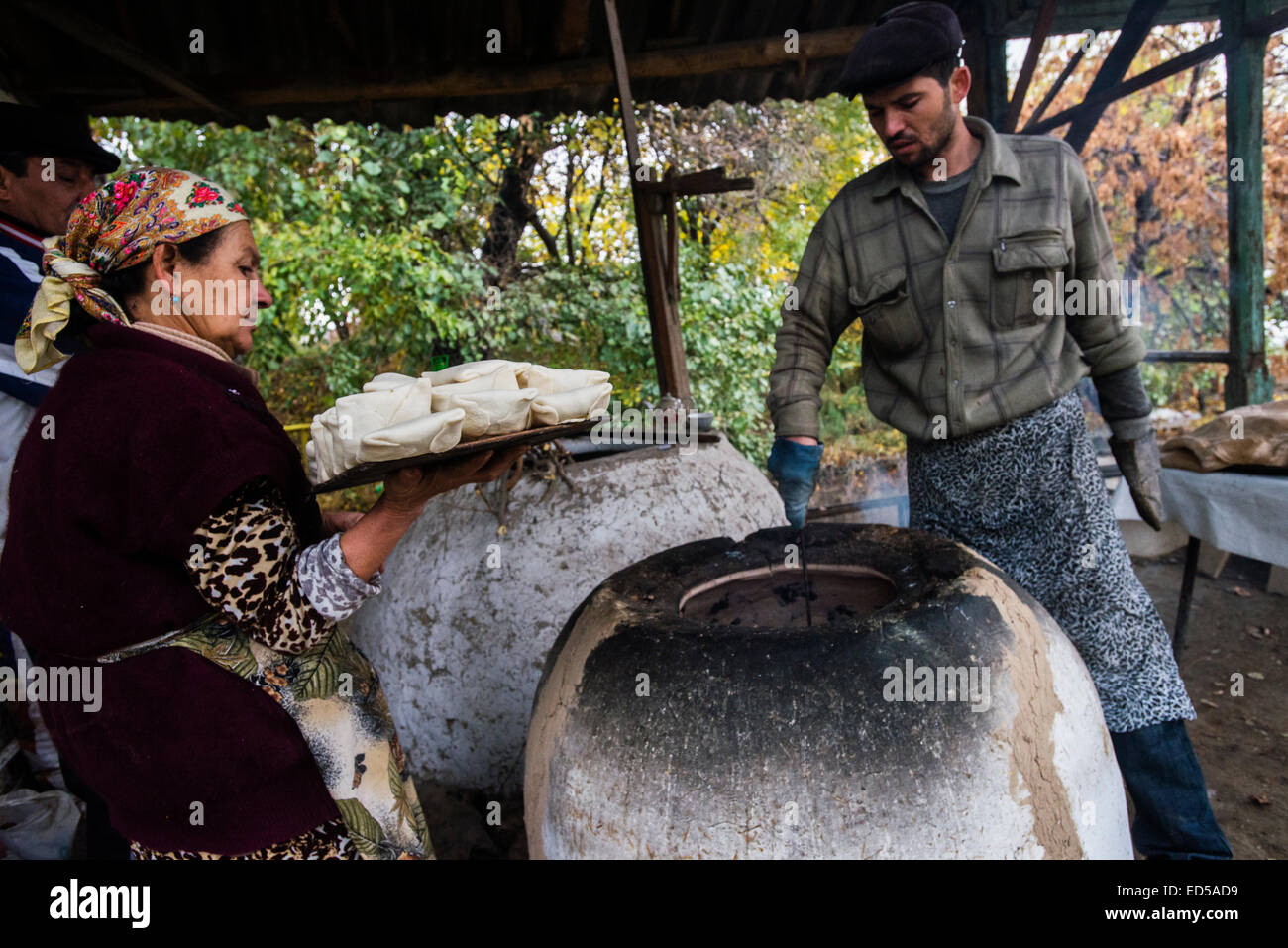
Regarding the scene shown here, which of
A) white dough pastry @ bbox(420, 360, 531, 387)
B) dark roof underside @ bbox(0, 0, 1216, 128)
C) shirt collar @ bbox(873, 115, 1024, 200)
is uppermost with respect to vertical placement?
dark roof underside @ bbox(0, 0, 1216, 128)

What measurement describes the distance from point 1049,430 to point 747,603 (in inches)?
40.0

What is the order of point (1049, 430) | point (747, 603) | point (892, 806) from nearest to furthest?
point (892, 806) → point (747, 603) → point (1049, 430)

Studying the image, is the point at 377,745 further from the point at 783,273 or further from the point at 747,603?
the point at 783,273

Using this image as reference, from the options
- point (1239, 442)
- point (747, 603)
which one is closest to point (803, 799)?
point (747, 603)

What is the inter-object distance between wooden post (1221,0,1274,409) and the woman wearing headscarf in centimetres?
429

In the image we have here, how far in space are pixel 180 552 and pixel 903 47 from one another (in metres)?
2.08

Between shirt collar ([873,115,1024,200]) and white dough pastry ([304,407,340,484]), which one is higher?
shirt collar ([873,115,1024,200])

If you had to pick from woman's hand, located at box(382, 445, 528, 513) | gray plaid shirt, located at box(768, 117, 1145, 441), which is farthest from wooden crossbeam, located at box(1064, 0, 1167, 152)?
woman's hand, located at box(382, 445, 528, 513)

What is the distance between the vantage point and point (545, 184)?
884 centimetres

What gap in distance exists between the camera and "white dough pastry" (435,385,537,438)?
1.50m

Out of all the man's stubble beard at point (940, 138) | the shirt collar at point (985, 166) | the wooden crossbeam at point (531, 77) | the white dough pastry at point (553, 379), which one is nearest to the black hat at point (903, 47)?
the man's stubble beard at point (940, 138)

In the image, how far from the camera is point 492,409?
154cm

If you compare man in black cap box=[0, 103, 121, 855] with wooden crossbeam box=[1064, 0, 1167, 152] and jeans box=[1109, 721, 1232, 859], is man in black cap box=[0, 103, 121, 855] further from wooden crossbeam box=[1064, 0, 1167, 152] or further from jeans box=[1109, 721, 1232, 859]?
wooden crossbeam box=[1064, 0, 1167, 152]

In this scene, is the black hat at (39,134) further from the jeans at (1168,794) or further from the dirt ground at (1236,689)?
the dirt ground at (1236,689)
